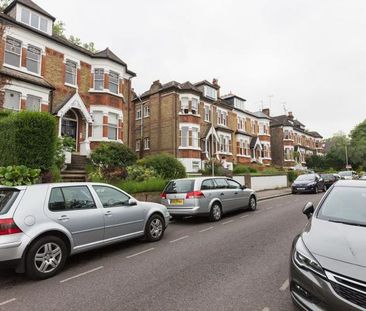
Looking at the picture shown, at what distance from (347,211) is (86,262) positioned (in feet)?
16.3

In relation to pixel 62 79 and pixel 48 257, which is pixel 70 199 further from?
pixel 62 79

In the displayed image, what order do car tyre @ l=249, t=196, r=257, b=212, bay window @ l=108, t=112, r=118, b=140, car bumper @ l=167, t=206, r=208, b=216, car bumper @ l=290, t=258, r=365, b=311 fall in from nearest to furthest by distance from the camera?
car bumper @ l=290, t=258, r=365, b=311 < car bumper @ l=167, t=206, r=208, b=216 < car tyre @ l=249, t=196, r=257, b=212 < bay window @ l=108, t=112, r=118, b=140

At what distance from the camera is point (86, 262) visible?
18.1 feet

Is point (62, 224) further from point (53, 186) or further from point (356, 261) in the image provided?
point (356, 261)

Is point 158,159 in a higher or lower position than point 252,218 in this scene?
higher

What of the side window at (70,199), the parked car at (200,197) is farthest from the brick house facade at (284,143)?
the side window at (70,199)

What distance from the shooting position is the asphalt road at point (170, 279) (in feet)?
12.1

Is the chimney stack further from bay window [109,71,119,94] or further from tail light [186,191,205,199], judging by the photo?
tail light [186,191,205,199]

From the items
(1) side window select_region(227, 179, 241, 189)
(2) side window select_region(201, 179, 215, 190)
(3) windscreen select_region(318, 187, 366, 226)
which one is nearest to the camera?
(3) windscreen select_region(318, 187, 366, 226)

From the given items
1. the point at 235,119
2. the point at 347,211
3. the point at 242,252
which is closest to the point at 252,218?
the point at 242,252

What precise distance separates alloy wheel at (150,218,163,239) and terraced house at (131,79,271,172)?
18252mm

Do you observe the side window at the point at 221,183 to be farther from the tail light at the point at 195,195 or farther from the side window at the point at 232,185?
the tail light at the point at 195,195

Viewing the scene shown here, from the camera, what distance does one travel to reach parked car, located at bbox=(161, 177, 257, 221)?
945cm

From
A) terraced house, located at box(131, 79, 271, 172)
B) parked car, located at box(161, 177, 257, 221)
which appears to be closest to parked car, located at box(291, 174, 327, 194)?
terraced house, located at box(131, 79, 271, 172)
